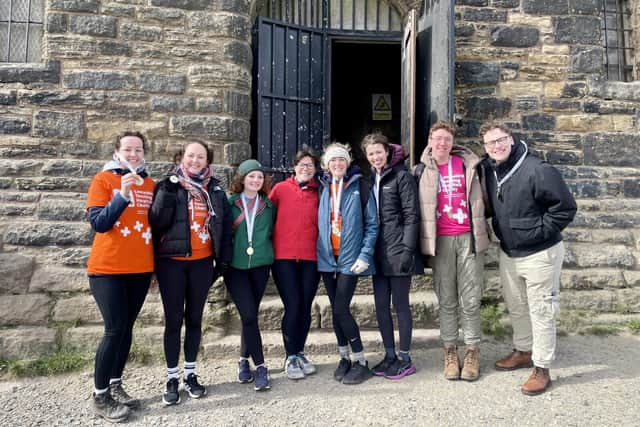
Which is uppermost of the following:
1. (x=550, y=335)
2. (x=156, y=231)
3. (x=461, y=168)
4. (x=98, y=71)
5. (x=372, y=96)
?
(x=372, y=96)

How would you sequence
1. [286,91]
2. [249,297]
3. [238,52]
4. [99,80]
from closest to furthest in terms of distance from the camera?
1. [249,297]
2. [99,80]
3. [238,52]
4. [286,91]

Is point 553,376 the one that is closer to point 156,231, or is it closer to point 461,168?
point 461,168

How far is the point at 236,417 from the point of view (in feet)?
8.86

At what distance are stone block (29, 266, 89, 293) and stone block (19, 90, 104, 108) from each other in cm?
140

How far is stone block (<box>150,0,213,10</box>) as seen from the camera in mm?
3986

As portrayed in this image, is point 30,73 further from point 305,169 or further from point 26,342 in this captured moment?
point 305,169

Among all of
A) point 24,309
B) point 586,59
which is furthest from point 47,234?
point 586,59

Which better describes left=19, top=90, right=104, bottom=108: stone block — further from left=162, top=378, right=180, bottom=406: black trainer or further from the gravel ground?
left=162, top=378, right=180, bottom=406: black trainer

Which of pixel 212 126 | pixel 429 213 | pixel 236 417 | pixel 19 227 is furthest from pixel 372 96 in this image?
pixel 236 417

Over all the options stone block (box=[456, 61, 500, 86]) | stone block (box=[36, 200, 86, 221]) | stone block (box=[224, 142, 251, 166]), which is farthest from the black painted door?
stone block (box=[36, 200, 86, 221])

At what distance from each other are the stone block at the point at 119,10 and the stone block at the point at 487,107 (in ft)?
10.7

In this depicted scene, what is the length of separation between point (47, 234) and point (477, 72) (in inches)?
167

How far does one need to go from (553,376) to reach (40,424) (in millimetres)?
3416

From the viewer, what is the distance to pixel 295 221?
320cm
